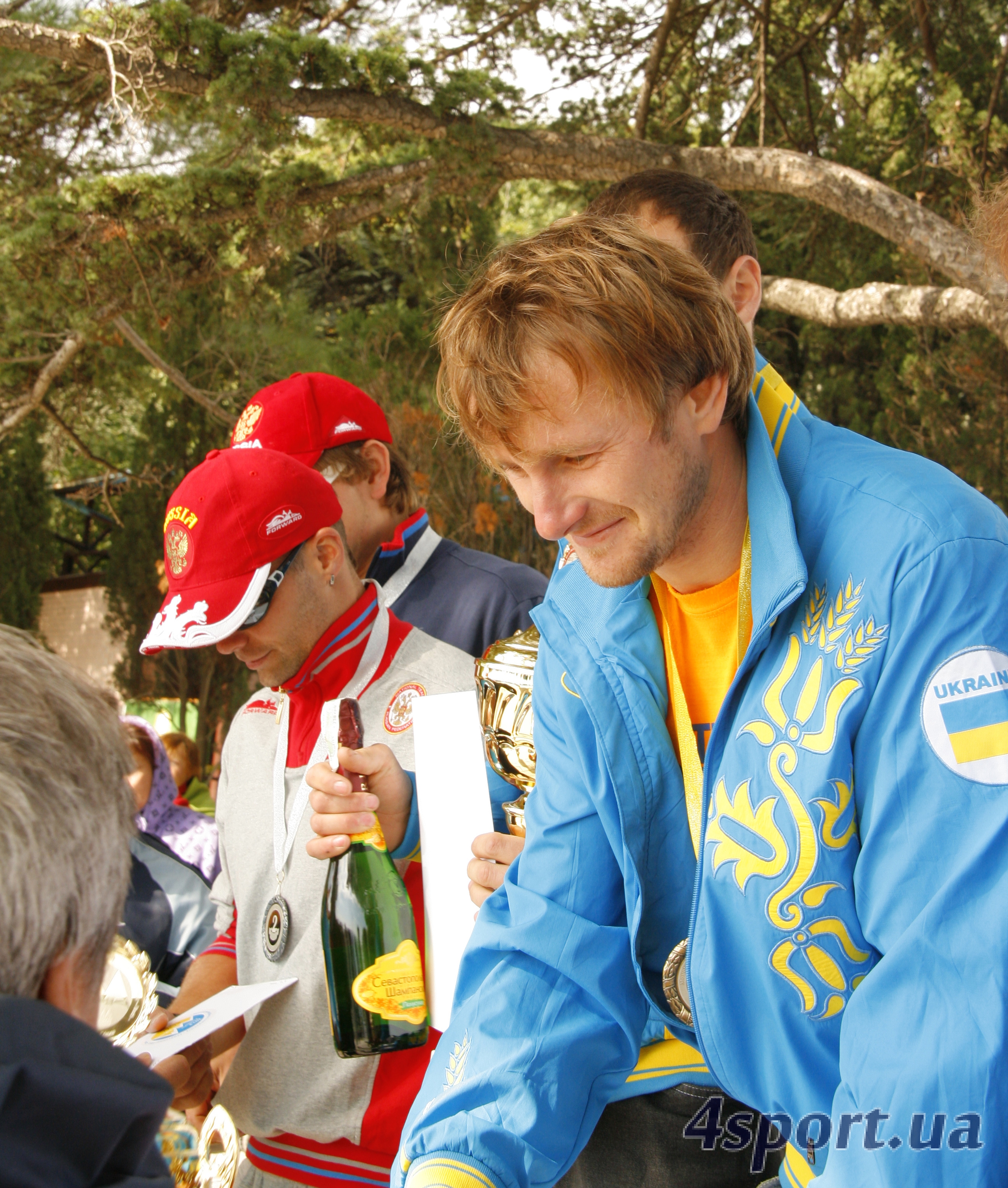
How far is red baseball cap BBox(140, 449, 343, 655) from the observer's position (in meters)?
2.02

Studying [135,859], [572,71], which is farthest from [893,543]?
[572,71]

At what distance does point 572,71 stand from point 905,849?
7.21 m

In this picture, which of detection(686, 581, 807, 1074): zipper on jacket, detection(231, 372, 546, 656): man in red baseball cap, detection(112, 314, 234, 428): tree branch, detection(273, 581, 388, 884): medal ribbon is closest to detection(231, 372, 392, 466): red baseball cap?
detection(231, 372, 546, 656): man in red baseball cap

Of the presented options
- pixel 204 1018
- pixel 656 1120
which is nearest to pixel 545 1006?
pixel 656 1120

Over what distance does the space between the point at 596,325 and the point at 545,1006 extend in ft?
3.02

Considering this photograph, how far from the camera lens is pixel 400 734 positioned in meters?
2.04

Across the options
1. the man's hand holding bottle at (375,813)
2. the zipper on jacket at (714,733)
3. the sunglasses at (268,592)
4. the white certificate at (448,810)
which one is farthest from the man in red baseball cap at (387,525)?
the zipper on jacket at (714,733)

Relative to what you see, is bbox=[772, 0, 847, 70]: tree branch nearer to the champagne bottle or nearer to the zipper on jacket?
the champagne bottle

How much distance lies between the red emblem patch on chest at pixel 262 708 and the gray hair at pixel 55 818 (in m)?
1.32

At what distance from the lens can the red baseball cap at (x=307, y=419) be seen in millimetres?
2771

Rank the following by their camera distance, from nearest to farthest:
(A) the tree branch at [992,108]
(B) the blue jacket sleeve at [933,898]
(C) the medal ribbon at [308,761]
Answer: (B) the blue jacket sleeve at [933,898], (C) the medal ribbon at [308,761], (A) the tree branch at [992,108]

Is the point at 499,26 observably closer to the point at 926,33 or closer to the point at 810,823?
the point at 926,33

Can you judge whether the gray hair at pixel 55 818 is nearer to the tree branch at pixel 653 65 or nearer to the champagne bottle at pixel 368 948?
the champagne bottle at pixel 368 948

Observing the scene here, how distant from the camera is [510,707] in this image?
1657 millimetres
